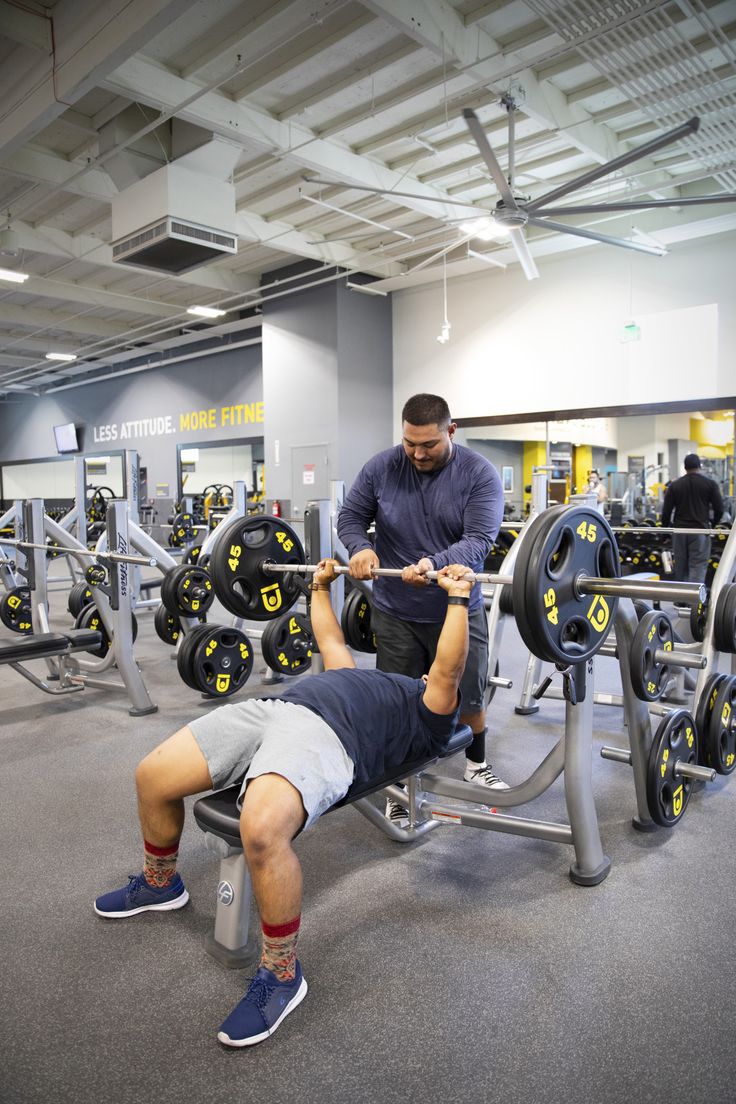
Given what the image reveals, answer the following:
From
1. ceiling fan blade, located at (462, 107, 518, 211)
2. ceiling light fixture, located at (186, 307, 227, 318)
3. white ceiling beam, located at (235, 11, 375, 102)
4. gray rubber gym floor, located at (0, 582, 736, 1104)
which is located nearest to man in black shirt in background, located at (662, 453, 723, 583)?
ceiling fan blade, located at (462, 107, 518, 211)

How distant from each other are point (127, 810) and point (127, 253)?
3.96 m

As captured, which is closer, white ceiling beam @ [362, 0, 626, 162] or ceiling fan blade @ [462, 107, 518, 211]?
ceiling fan blade @ [462, 107, 518, 211]

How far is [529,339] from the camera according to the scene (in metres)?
7.18

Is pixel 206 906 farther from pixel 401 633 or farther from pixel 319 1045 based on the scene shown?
pixel 401 633

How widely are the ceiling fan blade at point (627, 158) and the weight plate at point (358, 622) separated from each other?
2.13 metres

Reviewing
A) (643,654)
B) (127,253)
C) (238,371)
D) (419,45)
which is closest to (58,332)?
(238,371)

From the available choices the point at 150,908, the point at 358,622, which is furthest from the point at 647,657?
the point at 150,908

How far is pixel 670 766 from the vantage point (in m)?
1.97

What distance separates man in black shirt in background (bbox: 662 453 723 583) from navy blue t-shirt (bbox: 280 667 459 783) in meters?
4.24

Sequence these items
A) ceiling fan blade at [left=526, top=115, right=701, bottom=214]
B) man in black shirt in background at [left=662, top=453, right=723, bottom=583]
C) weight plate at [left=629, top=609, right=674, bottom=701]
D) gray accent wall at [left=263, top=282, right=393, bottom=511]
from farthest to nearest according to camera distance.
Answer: gray accent wall at [left=263, top=282, right=393, bottom=511], man in black shirt in background at [left=662, top=453, right=723, bottom=583], ceiling fan blade at [left=526, top=115, right=701, bottom=214], weight plate at [left=629, top=609, right=674, bottom=701]

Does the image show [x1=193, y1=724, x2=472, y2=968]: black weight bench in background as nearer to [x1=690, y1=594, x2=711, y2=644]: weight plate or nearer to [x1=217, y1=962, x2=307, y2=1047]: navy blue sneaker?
[x1=217, y1=962, x2=307, y2=1047]: navy blue sneaker

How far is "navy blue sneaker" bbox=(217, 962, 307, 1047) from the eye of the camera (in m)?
1.28

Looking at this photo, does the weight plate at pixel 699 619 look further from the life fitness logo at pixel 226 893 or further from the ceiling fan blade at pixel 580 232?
the ceiling fan blade at pixel 580 232

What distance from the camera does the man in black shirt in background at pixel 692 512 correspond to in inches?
208
